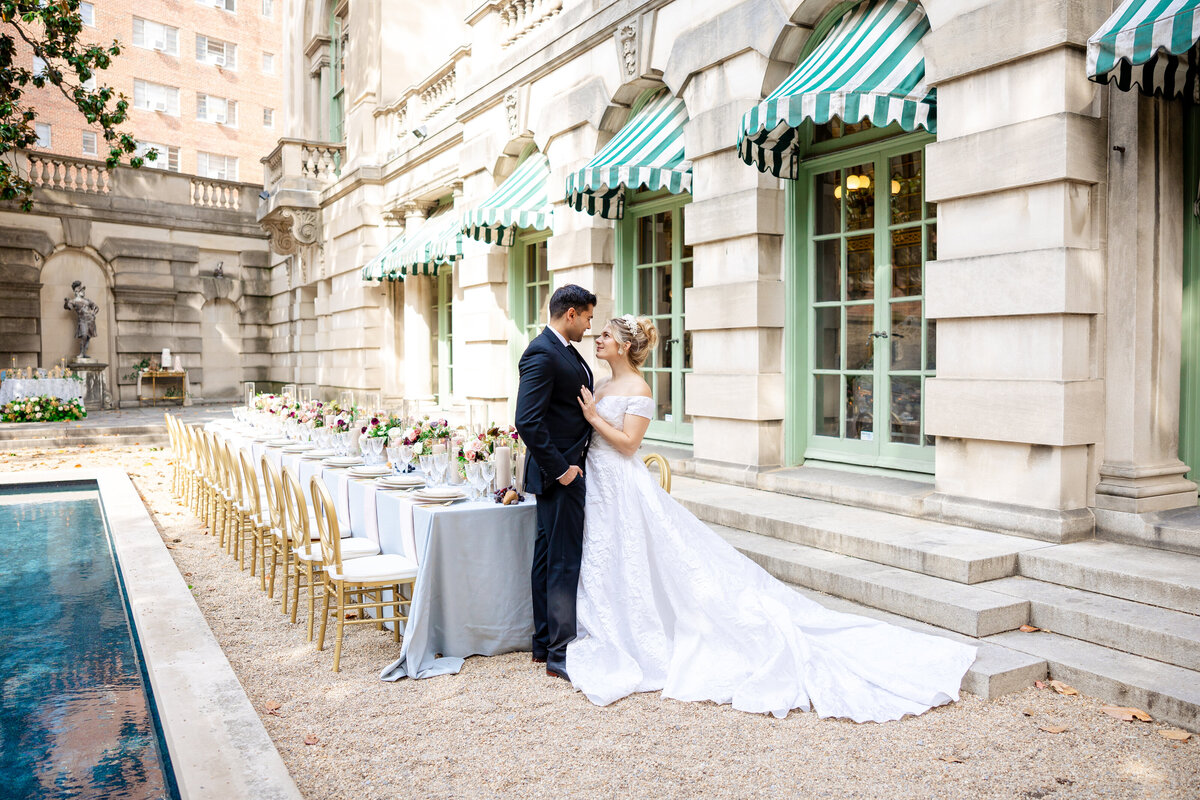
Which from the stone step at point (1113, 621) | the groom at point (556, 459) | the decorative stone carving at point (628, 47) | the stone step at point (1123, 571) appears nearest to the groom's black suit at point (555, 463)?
the groom at point (556, 459)

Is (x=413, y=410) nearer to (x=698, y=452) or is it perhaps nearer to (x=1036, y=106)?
(x=698, y=452)

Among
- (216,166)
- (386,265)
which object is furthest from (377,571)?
(216,166)

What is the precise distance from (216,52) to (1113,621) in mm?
39280

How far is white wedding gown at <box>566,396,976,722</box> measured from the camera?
13.1 feet

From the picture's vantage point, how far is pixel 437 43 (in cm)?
1673

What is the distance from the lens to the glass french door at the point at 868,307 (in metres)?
6.60

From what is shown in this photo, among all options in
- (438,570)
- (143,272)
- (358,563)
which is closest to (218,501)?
(358,563)

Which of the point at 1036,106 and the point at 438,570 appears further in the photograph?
the point at 1036,106

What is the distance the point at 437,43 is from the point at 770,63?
36.5 feet

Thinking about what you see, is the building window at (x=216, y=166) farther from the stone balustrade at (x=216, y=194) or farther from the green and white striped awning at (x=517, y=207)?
the green and white striped awning at (x=517, y=207)

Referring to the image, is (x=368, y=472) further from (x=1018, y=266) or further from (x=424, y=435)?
(x=1018, y=266)

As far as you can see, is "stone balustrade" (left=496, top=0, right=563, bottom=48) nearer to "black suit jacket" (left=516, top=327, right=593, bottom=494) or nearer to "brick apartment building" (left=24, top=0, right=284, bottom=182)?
"black suit jacket" (left=516, top=327, right=593, bottom=494)

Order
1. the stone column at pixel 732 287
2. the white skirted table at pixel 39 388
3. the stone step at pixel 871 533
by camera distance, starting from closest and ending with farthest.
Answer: the stone step at pixel 871 533 → the stone column at pixel 732 287 → the white skirted table at pixel 39 388

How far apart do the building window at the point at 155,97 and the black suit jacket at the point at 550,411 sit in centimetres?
3559
